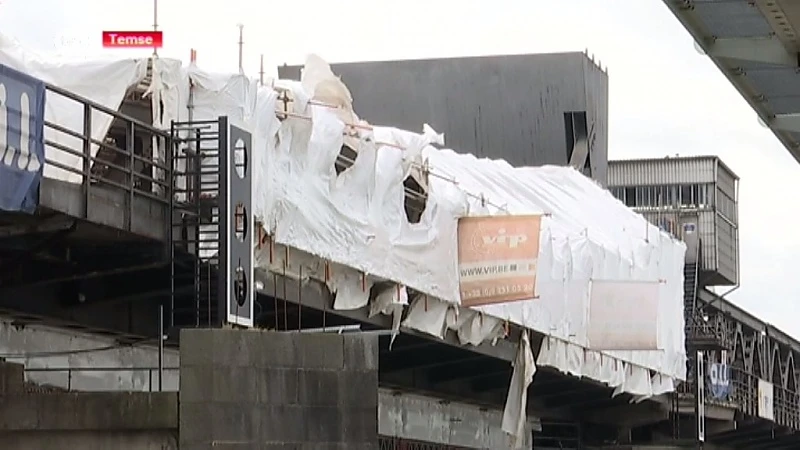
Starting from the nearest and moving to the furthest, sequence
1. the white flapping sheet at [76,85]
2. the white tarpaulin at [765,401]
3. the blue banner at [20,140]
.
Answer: the blue banner at [20,140]
the white flapping sheet at [76,85]
the white tarpaulin at [765,401]

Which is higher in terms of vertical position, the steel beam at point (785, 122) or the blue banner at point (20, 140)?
the blue banner at point (20, 140)

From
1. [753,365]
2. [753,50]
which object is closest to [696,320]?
[753,365]

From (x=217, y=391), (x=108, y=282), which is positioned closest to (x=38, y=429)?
(x=217, y=391)

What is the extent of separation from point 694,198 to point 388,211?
1559 inches

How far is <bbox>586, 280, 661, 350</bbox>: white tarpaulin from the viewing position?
35406 mm

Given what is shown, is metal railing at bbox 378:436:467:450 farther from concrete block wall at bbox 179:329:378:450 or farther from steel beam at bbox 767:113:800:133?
steel beam at bbox 767:113:800:133

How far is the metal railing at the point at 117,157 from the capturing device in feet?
61.9

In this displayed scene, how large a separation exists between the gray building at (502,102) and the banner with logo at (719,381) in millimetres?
6354

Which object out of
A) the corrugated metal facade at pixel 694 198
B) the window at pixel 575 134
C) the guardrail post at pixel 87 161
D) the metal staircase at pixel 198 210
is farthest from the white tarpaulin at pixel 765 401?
the guardrail post at pixel 87 161

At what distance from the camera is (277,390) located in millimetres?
20094

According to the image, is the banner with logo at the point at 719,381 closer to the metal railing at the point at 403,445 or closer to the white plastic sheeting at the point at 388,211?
the white plastic sheeting at the point at 388,211

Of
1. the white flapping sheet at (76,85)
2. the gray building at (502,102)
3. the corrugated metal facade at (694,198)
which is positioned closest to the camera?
the white flapping sheet at (76,85)

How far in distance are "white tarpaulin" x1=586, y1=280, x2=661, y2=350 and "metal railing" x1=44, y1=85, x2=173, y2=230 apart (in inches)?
614

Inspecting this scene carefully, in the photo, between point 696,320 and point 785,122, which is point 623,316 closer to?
point 696,320
